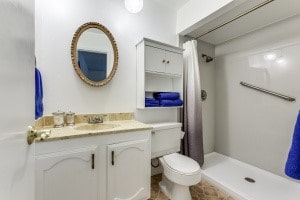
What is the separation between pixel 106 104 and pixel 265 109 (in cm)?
223

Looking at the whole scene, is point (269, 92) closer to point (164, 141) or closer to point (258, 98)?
point (258, 98)

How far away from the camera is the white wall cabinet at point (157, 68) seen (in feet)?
5.79

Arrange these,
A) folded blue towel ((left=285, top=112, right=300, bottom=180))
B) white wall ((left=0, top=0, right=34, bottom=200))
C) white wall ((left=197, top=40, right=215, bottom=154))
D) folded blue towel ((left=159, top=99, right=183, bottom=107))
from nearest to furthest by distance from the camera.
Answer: white wall ((left=0, top=0, right=34, bottom=200)) → folded blue towel ((left=285, top=112, right=300, bottom=180)) → folded blue towel ((left=159, top=99, right=183, bottom=107)) → white wall ((left=197, top=40, right=215, bottom=154))

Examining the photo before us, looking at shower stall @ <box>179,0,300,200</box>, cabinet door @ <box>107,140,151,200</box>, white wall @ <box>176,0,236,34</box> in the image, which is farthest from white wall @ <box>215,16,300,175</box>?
cabinet door @ <box>107,140,151,200</box>

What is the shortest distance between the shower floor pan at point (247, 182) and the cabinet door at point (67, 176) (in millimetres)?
1513

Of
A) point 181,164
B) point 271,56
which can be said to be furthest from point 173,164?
point 271,56

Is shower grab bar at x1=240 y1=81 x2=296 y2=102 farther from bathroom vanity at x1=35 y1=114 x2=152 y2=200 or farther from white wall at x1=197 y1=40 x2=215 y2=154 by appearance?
bathroom vanity at x1=35 y1=114 x2=152 y2=200

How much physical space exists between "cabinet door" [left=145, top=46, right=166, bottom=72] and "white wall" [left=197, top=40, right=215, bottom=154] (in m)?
1.08

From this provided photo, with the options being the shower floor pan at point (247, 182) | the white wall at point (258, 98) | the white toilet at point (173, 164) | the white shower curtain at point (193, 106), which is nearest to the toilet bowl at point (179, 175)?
the white toilet at point (173, 164)

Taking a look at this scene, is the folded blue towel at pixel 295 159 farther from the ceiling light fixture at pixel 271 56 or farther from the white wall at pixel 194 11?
the ceiling light fixture at pixel 271 56

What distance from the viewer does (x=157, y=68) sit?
1.85 metres

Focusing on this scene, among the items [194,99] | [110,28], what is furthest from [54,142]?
[194,99]

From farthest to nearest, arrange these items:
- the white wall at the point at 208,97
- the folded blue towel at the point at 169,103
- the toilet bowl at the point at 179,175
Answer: the white wall at the point at 208,97
the folded blue towel at the point at 169,103
the toilet bowl at the point at 179,175

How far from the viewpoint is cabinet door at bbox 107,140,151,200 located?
1306mm
